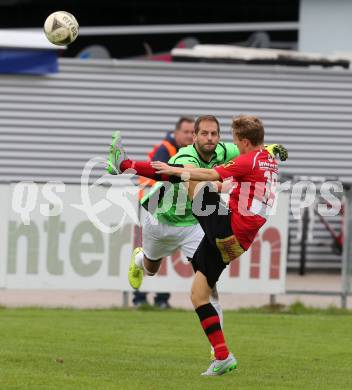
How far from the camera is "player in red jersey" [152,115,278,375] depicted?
958 cm

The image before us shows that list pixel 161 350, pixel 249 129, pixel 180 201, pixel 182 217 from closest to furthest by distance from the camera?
pixel 249 129, pixel 161 350, pixel 180 201, pixel 182 217

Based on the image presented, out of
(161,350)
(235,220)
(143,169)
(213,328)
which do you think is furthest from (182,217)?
(143,169)

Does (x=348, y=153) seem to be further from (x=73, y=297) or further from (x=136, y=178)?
(x=73, y=297)

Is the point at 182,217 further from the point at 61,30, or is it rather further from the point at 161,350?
the point at 61,30

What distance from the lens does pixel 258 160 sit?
9633 mm

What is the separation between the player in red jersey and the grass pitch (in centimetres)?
40

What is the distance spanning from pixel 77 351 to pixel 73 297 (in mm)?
5830

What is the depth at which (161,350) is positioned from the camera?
37.1 feet

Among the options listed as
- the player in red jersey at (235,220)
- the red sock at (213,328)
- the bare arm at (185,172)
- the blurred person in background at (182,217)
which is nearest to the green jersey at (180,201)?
the blurred person in background at (182,217)

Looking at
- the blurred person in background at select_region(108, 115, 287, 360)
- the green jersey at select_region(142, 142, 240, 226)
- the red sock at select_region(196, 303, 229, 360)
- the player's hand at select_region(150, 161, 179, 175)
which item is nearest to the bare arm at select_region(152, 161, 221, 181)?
the player's hand at select_region(150, 161, 179, 175)

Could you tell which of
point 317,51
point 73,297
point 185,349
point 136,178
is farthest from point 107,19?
point 185,349

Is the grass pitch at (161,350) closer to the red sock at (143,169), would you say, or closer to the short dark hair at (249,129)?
the red sock at (143,169)

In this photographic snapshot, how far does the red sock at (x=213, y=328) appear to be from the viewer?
9609mm

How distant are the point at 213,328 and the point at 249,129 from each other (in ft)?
5.40
